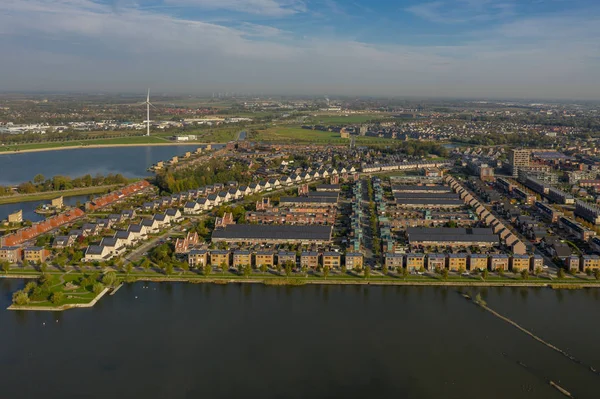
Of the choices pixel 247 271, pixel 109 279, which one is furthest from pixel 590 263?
pixel 109 279

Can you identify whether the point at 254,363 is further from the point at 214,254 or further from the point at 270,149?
the point at 270,149

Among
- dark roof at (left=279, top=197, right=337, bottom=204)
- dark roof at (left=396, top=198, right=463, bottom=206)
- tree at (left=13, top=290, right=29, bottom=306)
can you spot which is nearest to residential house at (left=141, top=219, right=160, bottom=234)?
tree at (left=13, top=290, right=29, bottom=306)

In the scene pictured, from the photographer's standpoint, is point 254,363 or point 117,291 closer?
point 254,363

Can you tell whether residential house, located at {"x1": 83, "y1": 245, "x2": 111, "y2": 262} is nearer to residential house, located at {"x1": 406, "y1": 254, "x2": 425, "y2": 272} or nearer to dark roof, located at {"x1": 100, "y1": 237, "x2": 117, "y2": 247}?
dark roof, located at {"x1": 100, "y1": 237, "x2": 117, "y2": 247}

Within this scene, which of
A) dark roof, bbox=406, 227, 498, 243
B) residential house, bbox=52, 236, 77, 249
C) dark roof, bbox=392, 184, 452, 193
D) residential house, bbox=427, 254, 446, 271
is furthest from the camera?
dark roof, bbox=392, 184, 452, 193

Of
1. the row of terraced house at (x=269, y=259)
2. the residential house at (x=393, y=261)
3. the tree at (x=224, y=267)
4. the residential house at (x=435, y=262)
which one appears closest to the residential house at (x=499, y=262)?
the residential house at (x=435, y=262)

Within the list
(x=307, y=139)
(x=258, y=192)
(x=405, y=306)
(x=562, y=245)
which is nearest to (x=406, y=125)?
(x=307, y=139)
